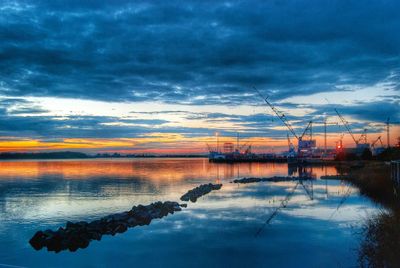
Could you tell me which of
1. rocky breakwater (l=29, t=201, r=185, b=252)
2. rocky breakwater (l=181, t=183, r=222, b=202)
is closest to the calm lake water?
rocky breakwater (l=29, t=201, r=185, b=252)

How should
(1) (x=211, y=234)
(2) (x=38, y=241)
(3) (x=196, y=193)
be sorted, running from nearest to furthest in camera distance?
1. (2) (x=38, y=241)
2. (1) (x=211, y=234)
3. (3) (x=196, y=193)

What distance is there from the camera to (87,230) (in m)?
25.2

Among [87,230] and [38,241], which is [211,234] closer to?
[87,230]

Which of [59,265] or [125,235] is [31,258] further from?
[125,235]

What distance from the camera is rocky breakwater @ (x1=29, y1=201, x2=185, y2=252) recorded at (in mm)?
22984

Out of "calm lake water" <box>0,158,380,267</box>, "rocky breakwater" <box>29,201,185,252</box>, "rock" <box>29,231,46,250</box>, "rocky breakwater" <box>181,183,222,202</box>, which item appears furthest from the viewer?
"rocky breakwater" <box>181,183,222,202</box>

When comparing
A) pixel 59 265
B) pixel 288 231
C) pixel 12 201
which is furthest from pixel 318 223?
pixel 12 201

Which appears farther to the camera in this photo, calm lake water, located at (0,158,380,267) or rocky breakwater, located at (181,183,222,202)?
rocky breakwater, located at (181,183,222,202)

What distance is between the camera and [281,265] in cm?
1866

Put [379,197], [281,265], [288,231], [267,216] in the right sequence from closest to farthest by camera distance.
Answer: [281,265] < [288,231] < [267,216] < [379,197]

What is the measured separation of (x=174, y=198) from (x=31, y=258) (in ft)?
83.8

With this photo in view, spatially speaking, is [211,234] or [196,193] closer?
[211,234]

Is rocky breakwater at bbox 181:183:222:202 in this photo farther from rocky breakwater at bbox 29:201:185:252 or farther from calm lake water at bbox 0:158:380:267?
rocky breakwater at bbox 29:201:185:252

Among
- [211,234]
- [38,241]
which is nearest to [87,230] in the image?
[38,241]
